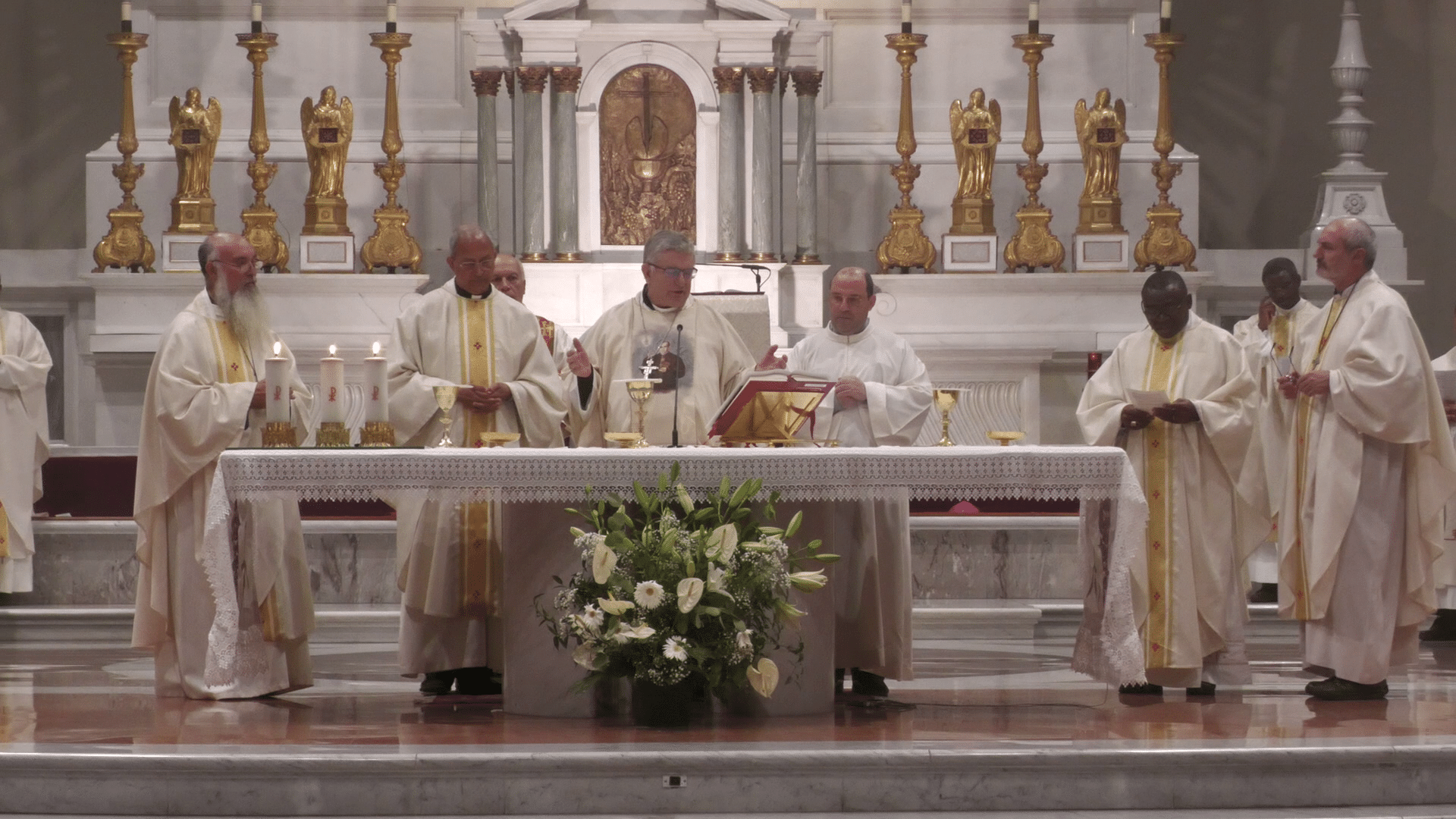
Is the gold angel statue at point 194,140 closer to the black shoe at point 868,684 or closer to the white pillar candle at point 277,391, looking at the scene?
the white pillar candle at point 277,391

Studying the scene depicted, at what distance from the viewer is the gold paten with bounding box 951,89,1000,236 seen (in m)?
11.0

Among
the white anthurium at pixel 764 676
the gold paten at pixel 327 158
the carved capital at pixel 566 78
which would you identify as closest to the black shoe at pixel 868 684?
the white anthurium at pixel 764 676

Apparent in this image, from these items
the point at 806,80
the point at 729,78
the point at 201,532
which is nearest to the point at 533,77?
the point at 729,78

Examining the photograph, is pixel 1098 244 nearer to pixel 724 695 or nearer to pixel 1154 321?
pixel 1154 321

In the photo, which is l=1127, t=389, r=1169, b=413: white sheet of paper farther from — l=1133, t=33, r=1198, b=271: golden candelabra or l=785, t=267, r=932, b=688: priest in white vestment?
l=1133, t=33, r=1198, b=271: golden candelabra

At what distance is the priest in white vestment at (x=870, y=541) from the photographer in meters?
6.79

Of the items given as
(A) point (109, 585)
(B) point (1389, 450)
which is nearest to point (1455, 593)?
(B) point (1389, 450)

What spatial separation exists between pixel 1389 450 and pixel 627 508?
2.76 metres

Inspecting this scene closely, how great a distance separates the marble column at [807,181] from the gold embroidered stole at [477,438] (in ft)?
14.1

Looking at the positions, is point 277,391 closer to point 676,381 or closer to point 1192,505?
point 676,381

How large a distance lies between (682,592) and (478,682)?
1.53m

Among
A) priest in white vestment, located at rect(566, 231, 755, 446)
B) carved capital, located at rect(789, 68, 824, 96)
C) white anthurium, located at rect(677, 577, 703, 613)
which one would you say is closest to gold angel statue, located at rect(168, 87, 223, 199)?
carved capital, located at rect(789, 68, 824, 96)

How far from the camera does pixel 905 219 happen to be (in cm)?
1112

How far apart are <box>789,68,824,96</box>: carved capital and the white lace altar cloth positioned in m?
5.39
